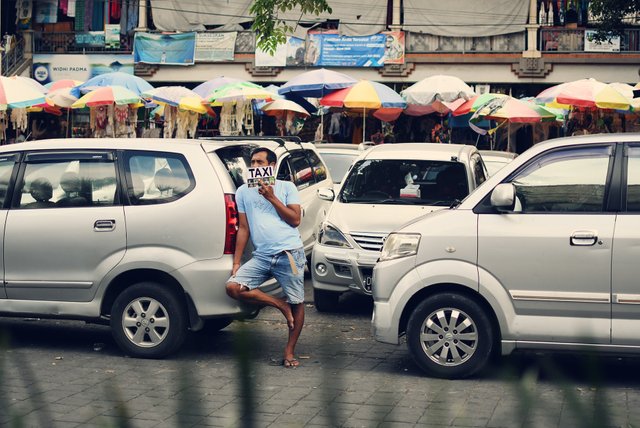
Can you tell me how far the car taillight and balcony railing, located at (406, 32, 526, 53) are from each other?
2570 centimetres

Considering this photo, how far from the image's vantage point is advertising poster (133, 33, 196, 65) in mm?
33750

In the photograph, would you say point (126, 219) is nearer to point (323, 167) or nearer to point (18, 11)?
point (323, 167)

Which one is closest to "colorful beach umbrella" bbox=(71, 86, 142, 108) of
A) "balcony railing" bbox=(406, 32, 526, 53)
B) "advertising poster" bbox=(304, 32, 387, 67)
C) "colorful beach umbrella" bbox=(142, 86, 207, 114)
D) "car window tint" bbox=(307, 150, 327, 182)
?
"colorful beach umbrella" bbox=(142, 86, 207, 114)

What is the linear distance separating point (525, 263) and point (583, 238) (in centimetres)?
42

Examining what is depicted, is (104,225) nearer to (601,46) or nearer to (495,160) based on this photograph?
(495,160)

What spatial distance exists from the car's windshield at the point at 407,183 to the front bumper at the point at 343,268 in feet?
2.41

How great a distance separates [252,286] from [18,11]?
103ft

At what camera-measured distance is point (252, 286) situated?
7305 millimetres

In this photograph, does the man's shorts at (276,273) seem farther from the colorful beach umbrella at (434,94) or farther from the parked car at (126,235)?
the colorful beach umbrella at (434,94)

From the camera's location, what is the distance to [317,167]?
12.0m

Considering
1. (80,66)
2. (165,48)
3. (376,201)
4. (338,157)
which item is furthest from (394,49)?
(376,201)

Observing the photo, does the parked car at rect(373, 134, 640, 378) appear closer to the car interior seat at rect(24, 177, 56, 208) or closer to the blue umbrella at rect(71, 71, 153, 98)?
the car interior seat at rect(24, 177, 56, 208)

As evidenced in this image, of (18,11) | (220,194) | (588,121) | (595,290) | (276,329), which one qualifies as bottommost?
(276,329)

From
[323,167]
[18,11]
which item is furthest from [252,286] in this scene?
[18,11]
